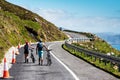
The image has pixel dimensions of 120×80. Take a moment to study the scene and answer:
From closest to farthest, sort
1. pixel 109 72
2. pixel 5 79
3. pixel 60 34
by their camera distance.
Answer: pixel 5 79 → pixel 109 72 → pixel 60 34

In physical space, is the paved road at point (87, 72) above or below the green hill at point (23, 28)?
below

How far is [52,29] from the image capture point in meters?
100

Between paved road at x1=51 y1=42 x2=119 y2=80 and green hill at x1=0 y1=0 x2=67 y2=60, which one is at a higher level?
green hill at x1=0 y1=0 x2=67 y2=60

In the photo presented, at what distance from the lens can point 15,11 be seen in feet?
340

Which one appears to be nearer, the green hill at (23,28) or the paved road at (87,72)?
the paved road at (87,72)

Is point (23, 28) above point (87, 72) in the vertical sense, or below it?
above

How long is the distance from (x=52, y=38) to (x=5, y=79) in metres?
77.0

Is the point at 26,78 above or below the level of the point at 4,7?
below

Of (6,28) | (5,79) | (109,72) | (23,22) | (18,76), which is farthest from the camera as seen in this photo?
(23,22)

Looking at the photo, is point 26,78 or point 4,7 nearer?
point 26,78

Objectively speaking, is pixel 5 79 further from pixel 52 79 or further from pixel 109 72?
pixel 109 72

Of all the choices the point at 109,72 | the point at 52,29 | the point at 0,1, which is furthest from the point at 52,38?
the point at 109,72

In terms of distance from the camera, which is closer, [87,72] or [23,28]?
[87,72]

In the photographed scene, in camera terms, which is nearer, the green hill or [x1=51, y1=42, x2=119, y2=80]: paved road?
[x1=51, y1=42, x2=119, y2=80]: paved road
